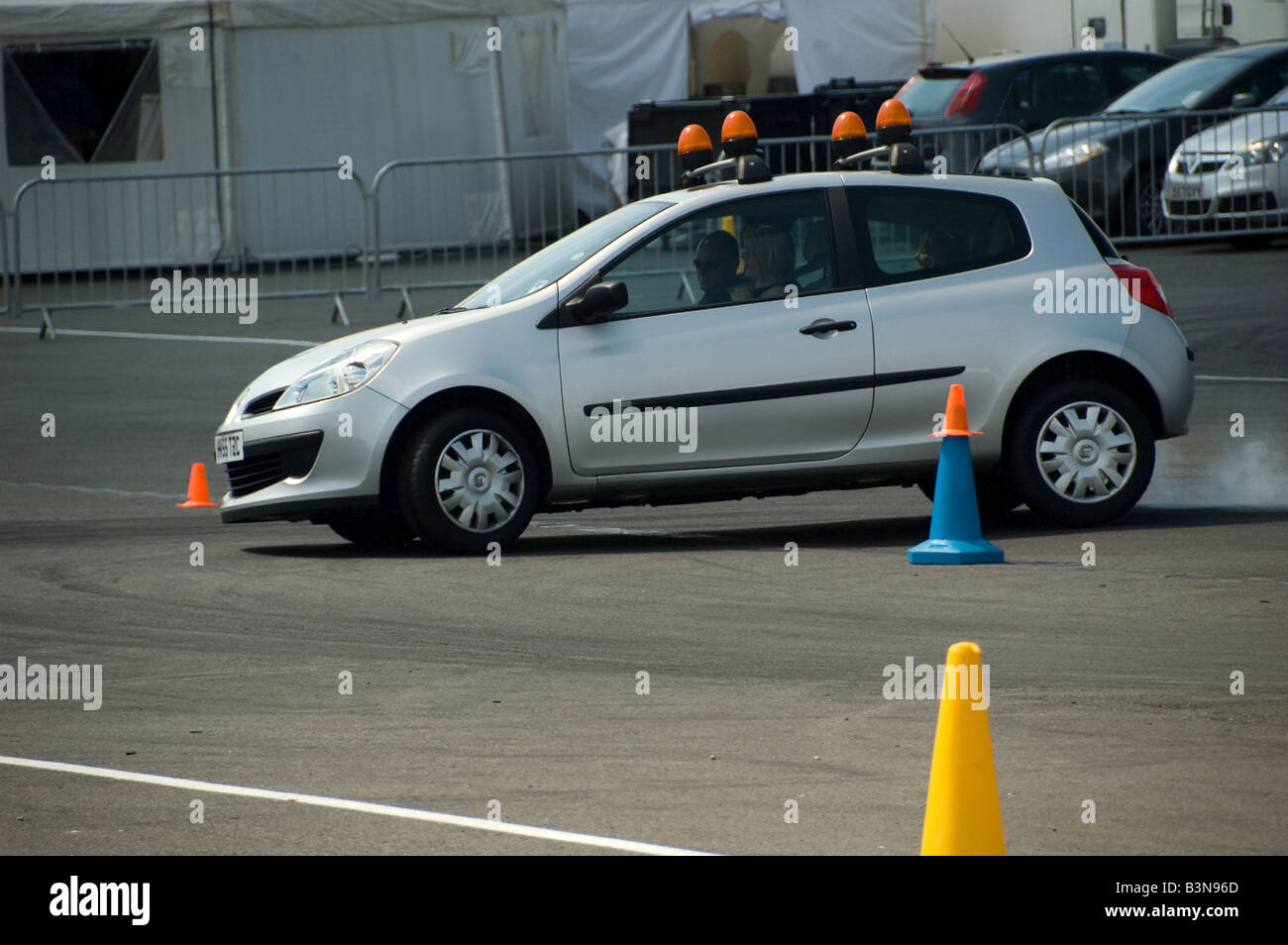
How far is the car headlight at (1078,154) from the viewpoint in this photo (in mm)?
19641

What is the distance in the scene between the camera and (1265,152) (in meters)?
19.2

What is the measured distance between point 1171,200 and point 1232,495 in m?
9.61

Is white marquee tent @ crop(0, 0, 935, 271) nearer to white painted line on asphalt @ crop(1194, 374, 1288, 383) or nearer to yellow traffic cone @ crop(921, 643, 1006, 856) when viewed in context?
white painted line on asphalt @ crop(1194, 374, 1288, 383)

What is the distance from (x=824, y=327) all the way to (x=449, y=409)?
1753 mm

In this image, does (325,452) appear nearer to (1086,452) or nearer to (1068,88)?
(1086,452)

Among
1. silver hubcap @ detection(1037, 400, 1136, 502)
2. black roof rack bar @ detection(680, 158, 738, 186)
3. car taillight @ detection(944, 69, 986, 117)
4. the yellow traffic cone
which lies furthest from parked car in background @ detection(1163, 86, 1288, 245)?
the yellow traffic cone

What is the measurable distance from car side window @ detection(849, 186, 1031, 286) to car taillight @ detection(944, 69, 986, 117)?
12.5 m

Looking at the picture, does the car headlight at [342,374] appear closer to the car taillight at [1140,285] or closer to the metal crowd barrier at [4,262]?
the car taillight at [1140,285]

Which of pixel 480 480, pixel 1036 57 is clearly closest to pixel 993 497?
pixel 480 480

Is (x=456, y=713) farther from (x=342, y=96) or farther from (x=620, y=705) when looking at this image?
(x=342, y=96)

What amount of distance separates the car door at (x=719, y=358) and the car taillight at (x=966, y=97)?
42.4 ft
